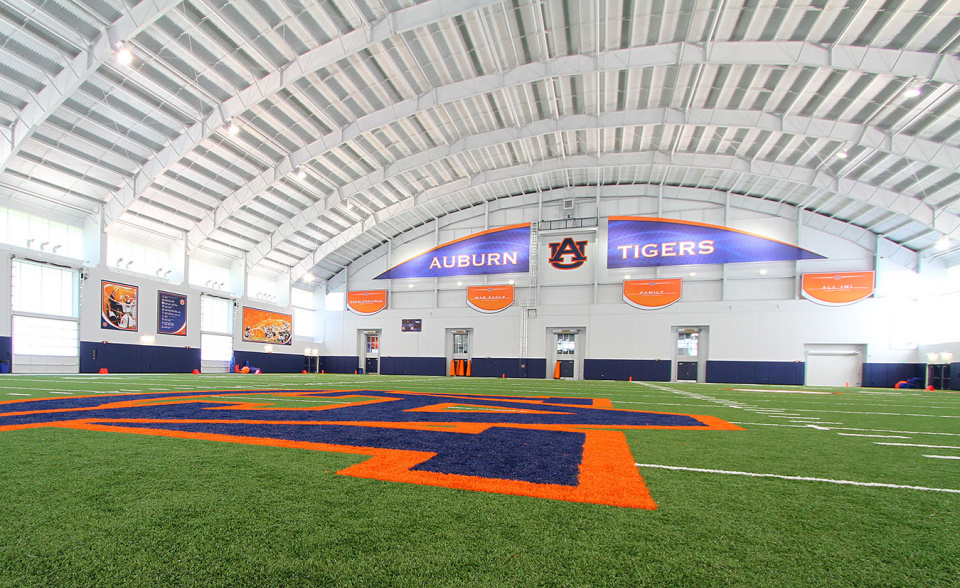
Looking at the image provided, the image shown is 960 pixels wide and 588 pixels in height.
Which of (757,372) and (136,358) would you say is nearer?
(136,358)

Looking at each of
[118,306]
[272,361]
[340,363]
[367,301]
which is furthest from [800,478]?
[340,363]

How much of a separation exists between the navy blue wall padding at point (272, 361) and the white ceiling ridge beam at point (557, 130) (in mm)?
6809

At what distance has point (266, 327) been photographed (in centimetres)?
2627

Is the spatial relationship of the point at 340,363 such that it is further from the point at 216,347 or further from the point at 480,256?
the point at 480,256

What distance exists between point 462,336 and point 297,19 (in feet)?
61.6

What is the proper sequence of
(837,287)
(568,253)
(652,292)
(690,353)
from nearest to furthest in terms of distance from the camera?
(837,287) → (652,292) → (690,353) → (568,253)

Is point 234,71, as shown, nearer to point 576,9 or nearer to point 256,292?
point 576,9

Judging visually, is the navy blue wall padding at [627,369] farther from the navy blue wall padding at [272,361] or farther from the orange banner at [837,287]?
the navy blue wall padding at [272,361]

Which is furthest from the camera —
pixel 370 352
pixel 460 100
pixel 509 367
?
pixel 370 352

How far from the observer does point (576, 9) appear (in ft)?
43.9

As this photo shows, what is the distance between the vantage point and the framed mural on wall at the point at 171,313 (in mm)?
20531

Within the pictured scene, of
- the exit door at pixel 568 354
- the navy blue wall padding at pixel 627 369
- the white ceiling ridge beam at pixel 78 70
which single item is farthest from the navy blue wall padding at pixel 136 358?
the navy blue wall padding at pixel 627 369

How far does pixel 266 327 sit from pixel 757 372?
27.2 m

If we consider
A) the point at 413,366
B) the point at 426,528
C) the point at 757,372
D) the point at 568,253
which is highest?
the point at 568,253
